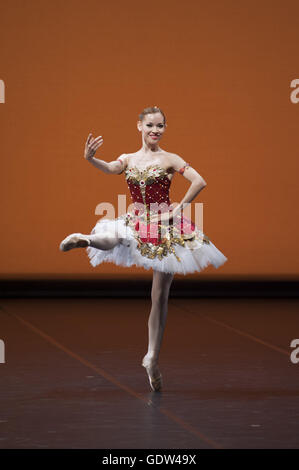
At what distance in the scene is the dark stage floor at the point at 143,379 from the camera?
335 cm

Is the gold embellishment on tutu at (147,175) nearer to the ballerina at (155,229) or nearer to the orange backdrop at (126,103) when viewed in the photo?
the ballerina at (155,229)

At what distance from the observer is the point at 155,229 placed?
4.11 meters

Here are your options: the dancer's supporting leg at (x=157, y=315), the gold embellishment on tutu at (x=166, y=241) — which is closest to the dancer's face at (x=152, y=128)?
the gold embellishment on tutu at (x=166, y=241)

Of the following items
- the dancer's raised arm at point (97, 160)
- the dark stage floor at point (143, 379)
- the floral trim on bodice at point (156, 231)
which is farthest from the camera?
the floral trim on bodice at point (156, 231)

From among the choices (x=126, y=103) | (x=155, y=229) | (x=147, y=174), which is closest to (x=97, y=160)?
(x=147, y=174)

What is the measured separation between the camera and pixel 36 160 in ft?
26.4

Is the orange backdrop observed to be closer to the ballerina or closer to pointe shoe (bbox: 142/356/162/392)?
the ballerina

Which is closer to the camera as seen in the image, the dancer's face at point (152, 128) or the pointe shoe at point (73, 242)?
the pointe shoe at point (73, 242)

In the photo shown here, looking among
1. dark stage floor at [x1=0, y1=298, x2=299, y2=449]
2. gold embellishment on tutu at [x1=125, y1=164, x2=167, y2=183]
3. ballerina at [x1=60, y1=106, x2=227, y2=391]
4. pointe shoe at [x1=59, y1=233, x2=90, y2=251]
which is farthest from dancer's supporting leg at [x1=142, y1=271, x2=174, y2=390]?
pointe shoe at [x1=59, y1=233, x2=90, y2=251]

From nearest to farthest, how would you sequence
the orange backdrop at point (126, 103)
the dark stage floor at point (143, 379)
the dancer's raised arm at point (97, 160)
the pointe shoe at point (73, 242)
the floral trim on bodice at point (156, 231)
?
the dark stage floor at point (143, 379) < the pointe shoe at point (73, 242) < the dancer's raised arm at point (97, 160) < the floral trim on bodice at point (156, 231) < the orange backdrop at point (126, 103)

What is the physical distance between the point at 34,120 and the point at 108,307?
1.65 m

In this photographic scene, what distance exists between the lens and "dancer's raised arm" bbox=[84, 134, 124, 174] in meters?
3.98

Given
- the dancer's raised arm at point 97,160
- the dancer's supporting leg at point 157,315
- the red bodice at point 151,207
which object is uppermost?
the dancer's raised arm at point 97,160

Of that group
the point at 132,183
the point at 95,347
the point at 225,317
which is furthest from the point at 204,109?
the point at 132,183
